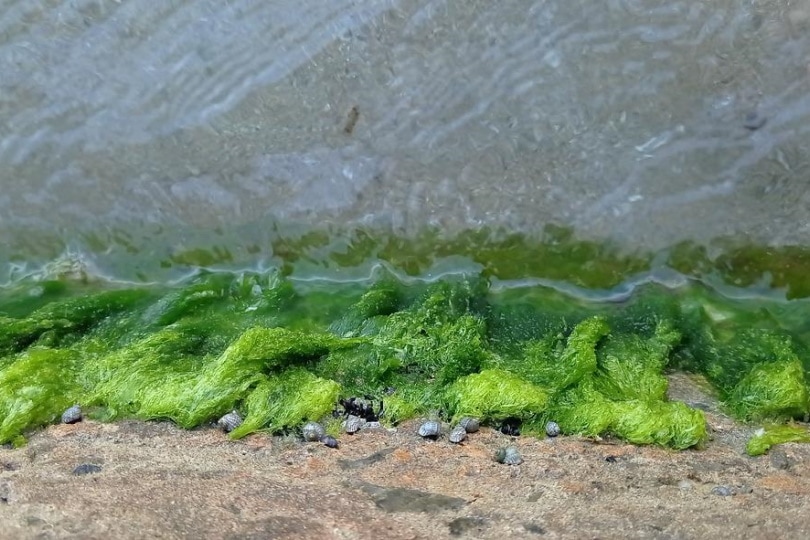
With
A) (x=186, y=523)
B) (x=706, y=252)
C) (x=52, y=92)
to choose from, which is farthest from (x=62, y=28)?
(x=706, y=252)

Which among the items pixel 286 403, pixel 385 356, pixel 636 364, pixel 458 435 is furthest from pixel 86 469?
pixel 636 364

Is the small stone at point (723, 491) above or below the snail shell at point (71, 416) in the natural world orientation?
below

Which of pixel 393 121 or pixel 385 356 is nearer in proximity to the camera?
pixel 385 356

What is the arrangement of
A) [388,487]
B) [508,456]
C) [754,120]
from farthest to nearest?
[754,120]
[508,456]
[388,487]

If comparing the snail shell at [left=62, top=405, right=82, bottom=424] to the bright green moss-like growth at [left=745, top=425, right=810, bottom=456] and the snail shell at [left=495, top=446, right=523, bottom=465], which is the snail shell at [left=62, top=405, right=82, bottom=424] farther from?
the bright green moss-like growth at [left=745, top=425, right=810, bottom=456]

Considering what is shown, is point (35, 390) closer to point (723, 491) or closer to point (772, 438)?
point (723, 491)

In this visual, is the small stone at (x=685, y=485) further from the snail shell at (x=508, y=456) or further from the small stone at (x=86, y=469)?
the small stone at (x=86, y=469)

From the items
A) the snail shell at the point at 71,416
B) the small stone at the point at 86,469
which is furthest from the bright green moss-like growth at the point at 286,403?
the snail shell at the point at 71,416

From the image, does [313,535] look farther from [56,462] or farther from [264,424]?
[56,462]
